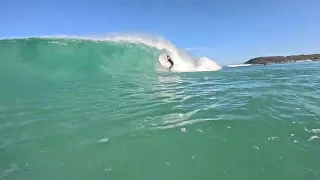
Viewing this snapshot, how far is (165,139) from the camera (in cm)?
512

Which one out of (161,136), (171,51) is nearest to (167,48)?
(171,51)

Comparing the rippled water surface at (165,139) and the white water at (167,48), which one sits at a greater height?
the white water at (167,48)

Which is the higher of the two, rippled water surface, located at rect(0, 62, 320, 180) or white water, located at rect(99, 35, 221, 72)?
white water, located at rect(99, 35, 221, 72)

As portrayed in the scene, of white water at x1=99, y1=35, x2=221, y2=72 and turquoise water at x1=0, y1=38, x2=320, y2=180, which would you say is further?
white water at x1=99, y1=35, x2=221, y2=72

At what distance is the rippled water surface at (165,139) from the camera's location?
406 cm

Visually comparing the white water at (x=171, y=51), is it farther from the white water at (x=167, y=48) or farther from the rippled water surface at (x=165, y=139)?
the rippled water surface at (x=165, y=139)

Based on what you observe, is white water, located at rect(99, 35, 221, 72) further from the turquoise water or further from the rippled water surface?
the rippled water surface

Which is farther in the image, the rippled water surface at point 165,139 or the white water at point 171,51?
the white water at point 171,51

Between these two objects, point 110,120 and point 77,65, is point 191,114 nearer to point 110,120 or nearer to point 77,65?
point 110,120

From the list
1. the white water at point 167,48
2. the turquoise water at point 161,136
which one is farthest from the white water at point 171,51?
the turquoise water at point 161,136

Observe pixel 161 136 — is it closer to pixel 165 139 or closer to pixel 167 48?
pixel 165 139

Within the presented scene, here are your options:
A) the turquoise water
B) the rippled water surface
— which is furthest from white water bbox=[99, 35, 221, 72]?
the rippled water surface

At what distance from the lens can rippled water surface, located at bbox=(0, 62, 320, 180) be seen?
13.3 ft

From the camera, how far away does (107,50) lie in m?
25.5
